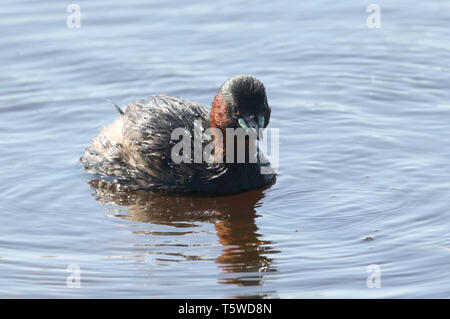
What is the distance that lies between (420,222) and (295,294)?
185 centimetres

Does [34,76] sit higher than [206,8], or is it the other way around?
[206,8]

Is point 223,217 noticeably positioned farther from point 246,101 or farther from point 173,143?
point 246,101

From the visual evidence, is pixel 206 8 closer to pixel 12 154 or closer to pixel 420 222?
pixel 12 154

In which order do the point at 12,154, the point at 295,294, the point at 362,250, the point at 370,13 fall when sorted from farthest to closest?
1. the point at 370,13
2. the point at 12,154
3. the point at 362,250
4. the point at 295,294

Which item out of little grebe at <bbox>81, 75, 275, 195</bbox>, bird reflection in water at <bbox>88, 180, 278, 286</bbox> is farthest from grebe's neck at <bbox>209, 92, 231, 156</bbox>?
bird reflection in water at <bbox>88, 180, 278, 286</bbox>

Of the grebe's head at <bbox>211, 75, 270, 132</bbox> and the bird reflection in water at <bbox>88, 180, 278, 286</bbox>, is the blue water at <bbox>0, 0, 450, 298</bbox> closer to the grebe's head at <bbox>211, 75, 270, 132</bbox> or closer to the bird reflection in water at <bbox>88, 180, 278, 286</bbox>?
the bird reflection in water at <bbox>88, 180, 278, 286</bbox>

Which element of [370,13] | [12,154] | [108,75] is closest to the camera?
[12,154]

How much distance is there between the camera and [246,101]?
871cm

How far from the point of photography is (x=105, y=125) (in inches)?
434

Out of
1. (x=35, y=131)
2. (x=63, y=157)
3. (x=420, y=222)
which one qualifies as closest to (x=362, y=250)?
(x=420, y=222)

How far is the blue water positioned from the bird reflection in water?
22 mm

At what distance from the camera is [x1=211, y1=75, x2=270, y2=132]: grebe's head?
8.70m

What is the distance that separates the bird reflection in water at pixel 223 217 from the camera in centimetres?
759

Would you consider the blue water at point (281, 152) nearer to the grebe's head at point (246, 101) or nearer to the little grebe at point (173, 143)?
the little grebe at point (173, 143)
